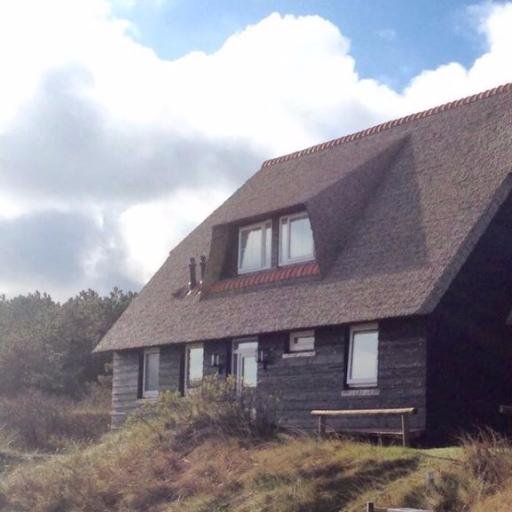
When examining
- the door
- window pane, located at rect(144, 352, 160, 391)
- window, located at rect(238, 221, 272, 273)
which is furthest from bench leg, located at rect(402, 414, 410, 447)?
window pane, located at rect(144, 352, 160, 391)

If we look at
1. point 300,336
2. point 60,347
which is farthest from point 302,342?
point 60,347

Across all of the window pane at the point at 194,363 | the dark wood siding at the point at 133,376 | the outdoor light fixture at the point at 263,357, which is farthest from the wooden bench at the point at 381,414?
the dark wood siding at the point at 133,376

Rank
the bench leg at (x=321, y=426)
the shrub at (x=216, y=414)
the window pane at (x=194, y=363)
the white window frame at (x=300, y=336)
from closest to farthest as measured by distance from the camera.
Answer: the bench leg at (x=321, y=426)
the shrub at (x=216, y=414)
the white window frame at (x=300, y=336)
the window pane at (x=194, y=363)

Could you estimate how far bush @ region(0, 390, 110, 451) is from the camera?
34969mm

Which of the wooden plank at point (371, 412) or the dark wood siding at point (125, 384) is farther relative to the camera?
the dark wood siding at point (125, 384)

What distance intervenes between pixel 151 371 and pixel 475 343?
11150 millimetres

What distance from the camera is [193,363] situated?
28531 mm

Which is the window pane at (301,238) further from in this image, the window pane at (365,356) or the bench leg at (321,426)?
the bench leg at (321,426)

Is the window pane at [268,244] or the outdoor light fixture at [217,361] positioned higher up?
the window pane at [268,244]

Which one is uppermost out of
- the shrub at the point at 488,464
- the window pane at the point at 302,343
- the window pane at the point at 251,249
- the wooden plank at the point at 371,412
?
the window pane at the point at 251,249

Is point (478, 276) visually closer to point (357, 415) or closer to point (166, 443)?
point (357, 415)

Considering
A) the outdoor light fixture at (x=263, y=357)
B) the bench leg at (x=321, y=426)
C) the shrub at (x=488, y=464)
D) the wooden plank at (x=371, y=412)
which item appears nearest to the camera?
Answer: the shrub at (x=488, y=464)

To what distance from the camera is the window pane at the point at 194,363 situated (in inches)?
1109

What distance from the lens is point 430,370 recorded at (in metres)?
21.4
